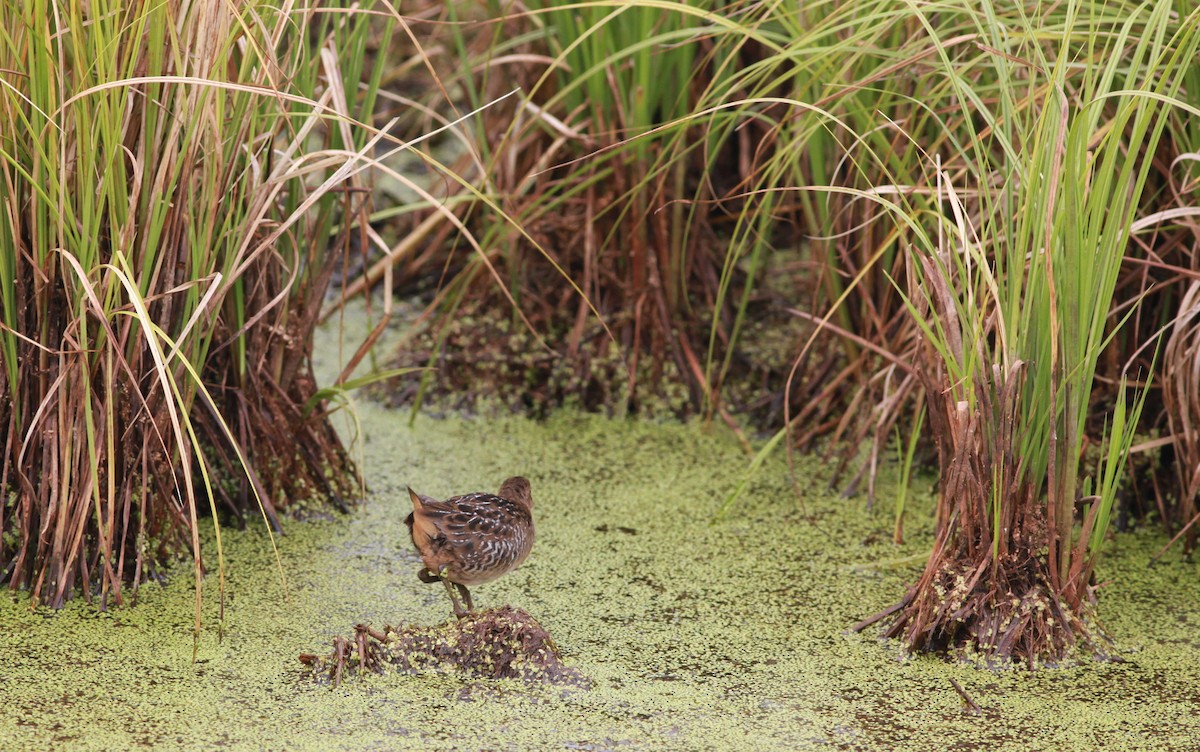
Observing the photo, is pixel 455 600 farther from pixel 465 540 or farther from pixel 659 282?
Answer: pixel 659 282

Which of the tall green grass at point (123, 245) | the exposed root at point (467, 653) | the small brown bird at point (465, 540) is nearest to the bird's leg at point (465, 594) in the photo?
the small brown bird at point (465, 540)

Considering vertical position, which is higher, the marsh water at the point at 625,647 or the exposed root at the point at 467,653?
the exposed root at the point at 467,653

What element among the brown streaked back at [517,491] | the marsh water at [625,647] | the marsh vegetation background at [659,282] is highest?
the marsh vegetation background at [659,282]

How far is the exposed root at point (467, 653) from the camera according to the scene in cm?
265

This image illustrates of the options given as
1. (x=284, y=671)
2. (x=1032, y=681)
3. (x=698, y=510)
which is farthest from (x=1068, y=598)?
(x=284, y=671)

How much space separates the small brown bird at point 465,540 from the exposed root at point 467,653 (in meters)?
0.07

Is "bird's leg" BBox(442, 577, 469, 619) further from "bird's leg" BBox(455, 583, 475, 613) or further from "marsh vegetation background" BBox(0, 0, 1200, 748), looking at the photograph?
"marsh vegetation background" BBox(0, 0, 1200, 748)

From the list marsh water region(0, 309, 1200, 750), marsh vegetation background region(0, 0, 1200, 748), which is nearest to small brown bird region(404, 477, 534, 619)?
marsh water region(0, 309, 1200, 750)

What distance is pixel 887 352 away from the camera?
3.28 metres

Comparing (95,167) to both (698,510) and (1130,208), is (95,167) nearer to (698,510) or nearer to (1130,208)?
(698,510)

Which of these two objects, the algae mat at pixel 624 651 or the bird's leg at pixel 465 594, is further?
the bird's leg at pixel 465 594

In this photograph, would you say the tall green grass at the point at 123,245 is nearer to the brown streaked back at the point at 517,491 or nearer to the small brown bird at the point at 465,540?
the small brown bird at the point at 465,540

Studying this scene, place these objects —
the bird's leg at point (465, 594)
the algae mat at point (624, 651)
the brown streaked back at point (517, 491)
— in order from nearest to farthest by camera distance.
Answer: the algae mat at point (624, 651) → the bird's leg at point (465, 594) → the brown streaked back at point (517, 491)

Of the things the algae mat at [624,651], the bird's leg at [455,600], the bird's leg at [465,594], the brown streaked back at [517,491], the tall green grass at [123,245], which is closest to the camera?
the algae mat at [624,651]
